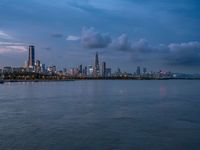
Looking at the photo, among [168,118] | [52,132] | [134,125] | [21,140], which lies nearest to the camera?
[21,140]

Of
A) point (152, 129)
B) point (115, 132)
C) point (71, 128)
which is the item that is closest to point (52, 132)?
point (71, 128)

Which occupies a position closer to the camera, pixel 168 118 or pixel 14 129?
pixel 14 129

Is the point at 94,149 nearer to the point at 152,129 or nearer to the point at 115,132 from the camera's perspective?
the point at 115,132

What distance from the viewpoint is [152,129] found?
21719 mm

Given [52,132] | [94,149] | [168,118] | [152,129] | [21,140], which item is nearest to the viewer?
[94,149]

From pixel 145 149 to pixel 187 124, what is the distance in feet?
28.2

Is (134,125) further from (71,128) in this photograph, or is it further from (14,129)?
(14,129)

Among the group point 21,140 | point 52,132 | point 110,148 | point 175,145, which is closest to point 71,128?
point 52,132

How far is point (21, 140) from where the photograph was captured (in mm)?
18031

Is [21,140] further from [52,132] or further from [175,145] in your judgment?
[175,145]

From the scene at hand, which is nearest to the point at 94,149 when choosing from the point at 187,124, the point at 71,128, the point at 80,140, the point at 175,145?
the point at 80,140

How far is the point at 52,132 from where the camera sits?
20391 mm

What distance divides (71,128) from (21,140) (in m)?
4.61

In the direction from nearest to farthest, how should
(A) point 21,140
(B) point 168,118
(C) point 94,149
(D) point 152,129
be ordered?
1. (C) point 94,149
2. (A) point 21,140
3. (D) point 152,129
4. (B) point 168,118
